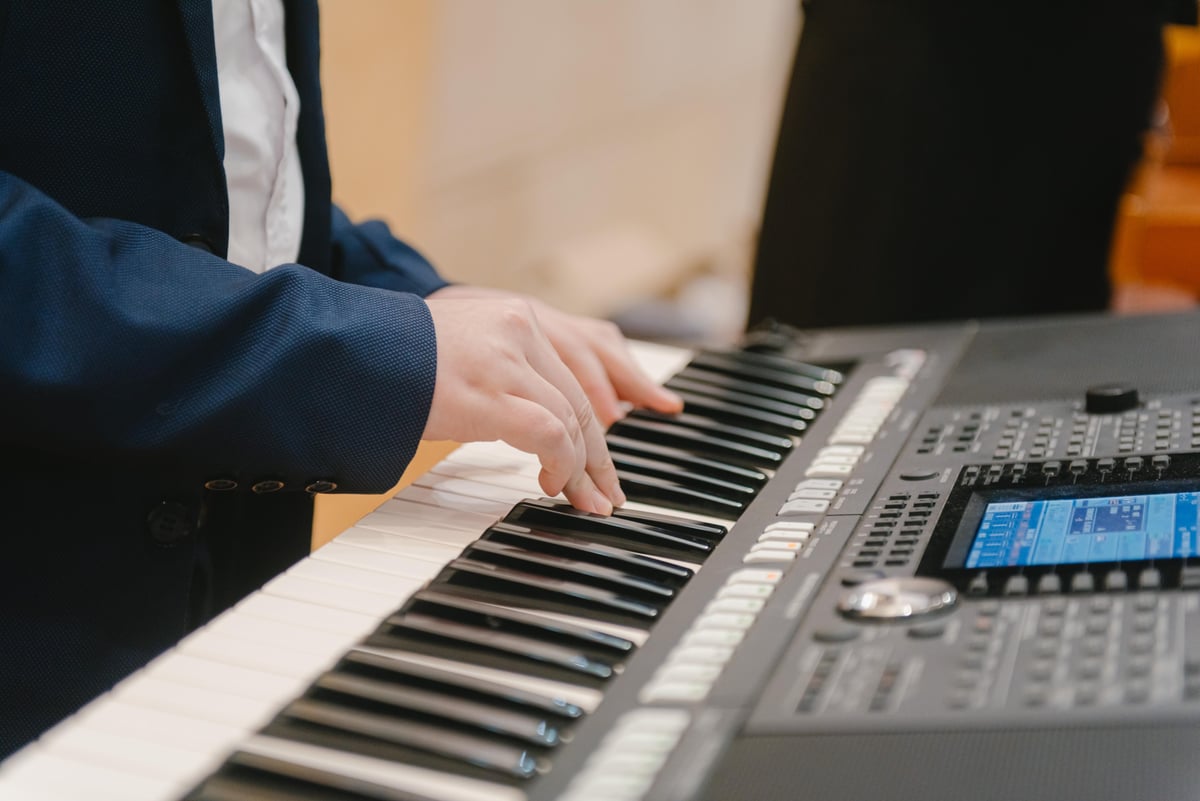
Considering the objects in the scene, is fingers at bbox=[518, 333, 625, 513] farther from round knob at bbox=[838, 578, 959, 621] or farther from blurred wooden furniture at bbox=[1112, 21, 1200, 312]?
blurred wooden furniture at bbox=[1112, 21, 1200, 312]

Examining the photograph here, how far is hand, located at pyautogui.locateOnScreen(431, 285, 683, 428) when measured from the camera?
1.20 metres

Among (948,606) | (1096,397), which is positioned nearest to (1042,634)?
(948,606)

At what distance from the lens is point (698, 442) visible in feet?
3.71

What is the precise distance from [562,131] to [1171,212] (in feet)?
5.86

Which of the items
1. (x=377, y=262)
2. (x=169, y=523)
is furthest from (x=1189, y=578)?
(x=377, y=262)

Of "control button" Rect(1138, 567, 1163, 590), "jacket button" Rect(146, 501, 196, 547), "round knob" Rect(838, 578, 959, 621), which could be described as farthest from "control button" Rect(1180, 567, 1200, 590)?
"jacket button" Rect(146, 501, 196, 547)

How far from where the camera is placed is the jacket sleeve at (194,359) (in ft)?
2.76

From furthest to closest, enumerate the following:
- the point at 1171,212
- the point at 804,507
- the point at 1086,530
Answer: the point at 1171,212, the point at 804,507, the point at 1086,530

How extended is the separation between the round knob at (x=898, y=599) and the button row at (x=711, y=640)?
59 millimetres

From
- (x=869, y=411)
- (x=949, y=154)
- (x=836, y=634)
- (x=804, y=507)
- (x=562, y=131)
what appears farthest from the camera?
(x=562, y=131)

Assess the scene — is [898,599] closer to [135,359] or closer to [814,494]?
[814,494]

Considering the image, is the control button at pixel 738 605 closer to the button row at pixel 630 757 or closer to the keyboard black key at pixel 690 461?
the button row at pixel 630 757

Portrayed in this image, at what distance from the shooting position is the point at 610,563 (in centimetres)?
88

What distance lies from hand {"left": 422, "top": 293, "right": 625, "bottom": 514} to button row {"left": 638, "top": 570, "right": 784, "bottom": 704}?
0.16 m
